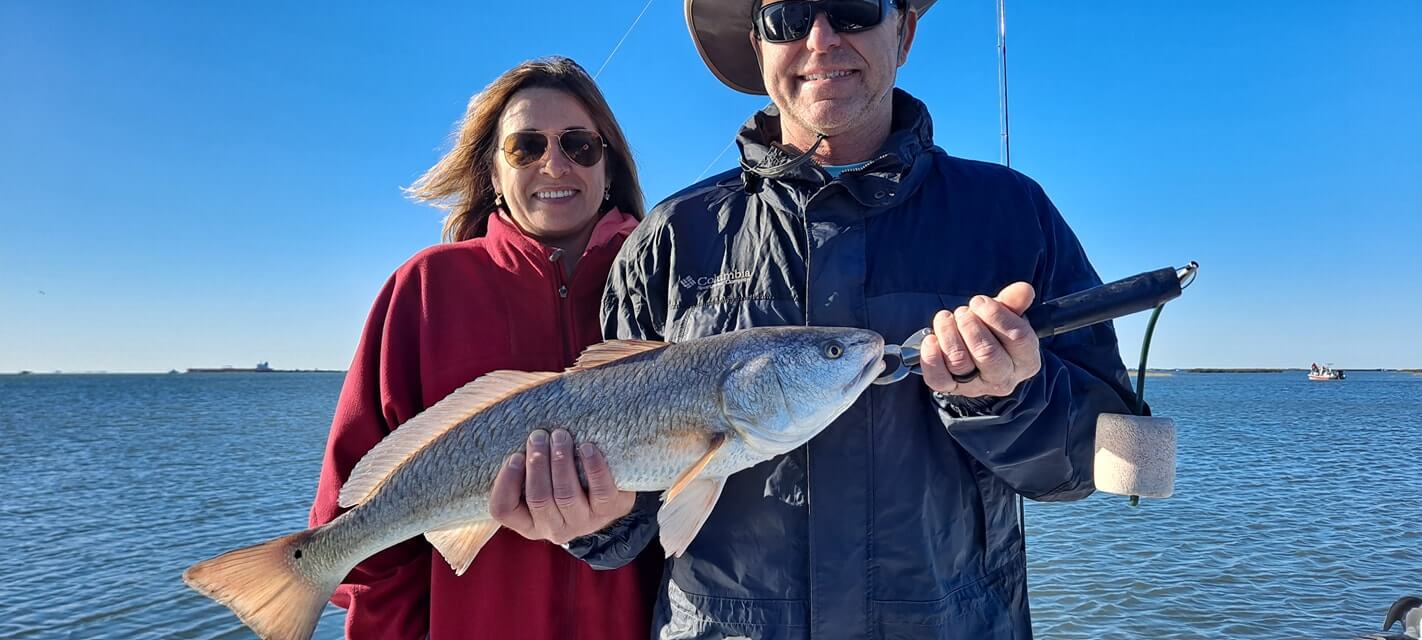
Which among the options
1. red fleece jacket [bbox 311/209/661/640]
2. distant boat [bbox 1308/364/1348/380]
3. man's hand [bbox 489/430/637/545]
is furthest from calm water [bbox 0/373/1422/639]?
distant boat [bbox 1308/364/1348/380]

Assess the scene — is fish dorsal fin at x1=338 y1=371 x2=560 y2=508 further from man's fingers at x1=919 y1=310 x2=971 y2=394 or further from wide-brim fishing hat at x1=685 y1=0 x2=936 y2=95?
wide-brim fishing hat at x1=685 y1=0 x2=936 y2=95

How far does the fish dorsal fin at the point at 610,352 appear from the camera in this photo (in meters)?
3.04

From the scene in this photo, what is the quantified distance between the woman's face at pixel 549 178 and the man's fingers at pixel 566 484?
1402mm

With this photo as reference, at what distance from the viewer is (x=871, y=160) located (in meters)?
2.94

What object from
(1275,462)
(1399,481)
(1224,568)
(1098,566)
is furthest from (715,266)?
(1275,462)

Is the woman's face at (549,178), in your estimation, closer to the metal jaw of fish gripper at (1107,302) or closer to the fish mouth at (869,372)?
the fish mouth at (869,372)

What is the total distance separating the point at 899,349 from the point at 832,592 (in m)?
0.83

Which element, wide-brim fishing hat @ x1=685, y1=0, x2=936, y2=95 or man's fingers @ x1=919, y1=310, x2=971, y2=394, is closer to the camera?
man's fingers @ x1=919, y1=310, x2=971, y2=394

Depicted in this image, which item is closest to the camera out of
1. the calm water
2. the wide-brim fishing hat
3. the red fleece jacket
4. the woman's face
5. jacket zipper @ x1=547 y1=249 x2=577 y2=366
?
the red fleece jacket

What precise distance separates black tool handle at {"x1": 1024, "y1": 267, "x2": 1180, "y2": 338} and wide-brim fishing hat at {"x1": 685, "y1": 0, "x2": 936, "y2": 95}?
74.4 inches

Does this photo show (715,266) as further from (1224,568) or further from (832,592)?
(1224,568)

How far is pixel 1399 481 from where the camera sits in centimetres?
2342

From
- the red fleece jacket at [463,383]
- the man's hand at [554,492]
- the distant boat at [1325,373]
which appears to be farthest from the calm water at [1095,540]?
the distant boat at [1325,373]

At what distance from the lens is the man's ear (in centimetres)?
341
